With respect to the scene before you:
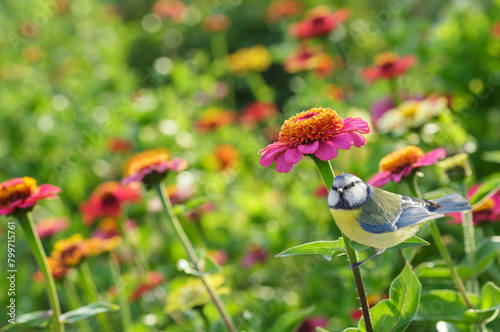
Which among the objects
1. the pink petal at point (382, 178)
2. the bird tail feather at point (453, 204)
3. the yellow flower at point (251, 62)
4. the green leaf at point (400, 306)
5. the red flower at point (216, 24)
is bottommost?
the green leaf at point (400, 306)

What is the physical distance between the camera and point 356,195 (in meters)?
0.53

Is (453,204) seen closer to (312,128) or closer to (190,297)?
(312,128)

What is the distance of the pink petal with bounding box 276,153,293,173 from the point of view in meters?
0.57

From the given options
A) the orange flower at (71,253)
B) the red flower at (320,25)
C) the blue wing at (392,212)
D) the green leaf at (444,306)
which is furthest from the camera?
the red flower at (320,25)

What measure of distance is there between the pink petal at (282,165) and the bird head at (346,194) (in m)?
0.06

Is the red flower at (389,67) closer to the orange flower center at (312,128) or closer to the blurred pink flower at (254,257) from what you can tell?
the blurred pink flower at (254,257)

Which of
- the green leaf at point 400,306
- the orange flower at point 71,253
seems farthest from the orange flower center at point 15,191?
the green leaf at point 400,306

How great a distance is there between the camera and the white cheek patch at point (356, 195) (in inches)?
20.7

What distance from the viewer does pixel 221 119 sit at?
2068 mm

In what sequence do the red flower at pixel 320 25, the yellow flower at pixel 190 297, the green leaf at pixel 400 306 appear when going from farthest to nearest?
the red flower at pixel 320 25
the yellow flower at pixel 190 297
the green leaf at pixel 400 306

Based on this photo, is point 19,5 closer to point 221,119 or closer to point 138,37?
point 138,37

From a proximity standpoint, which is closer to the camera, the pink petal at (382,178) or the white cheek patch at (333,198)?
the white cheek patch at (333,198)

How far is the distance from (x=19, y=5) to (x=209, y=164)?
250 centimetres

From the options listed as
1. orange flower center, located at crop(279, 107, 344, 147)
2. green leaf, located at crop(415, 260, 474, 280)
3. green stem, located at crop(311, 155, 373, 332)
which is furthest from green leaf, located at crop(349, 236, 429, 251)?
green leaf, located at crop(415, 260, 474, 280)
